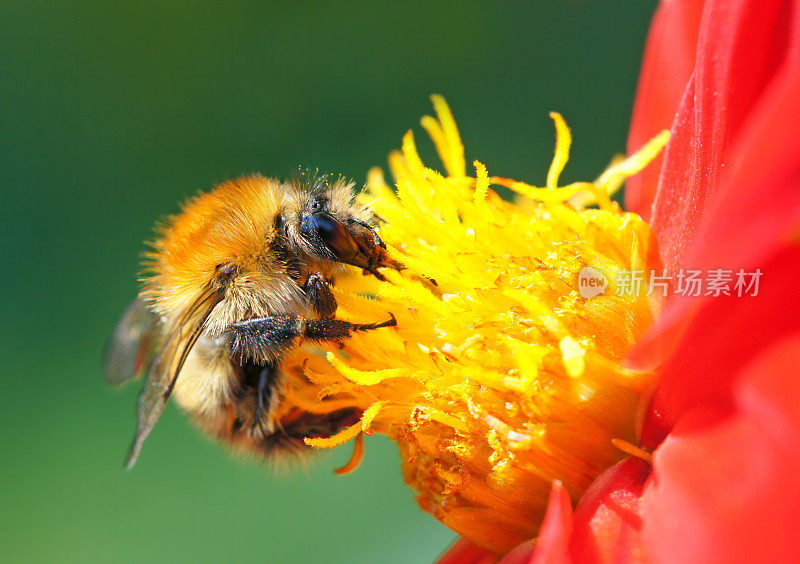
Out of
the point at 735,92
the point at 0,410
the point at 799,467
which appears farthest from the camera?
the point at 0,410

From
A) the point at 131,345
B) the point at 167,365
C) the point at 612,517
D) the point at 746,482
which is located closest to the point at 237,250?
the point at 167,365

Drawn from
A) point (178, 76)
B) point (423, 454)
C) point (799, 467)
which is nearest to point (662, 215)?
point (423, 454)

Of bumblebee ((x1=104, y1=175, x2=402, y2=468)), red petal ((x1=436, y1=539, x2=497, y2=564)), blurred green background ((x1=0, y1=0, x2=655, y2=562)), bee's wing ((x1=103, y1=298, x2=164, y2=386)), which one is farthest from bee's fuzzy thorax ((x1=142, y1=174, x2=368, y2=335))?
blurred green background ((x1=0, y1=0, x2=655, y2=562))

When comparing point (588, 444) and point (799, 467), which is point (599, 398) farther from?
point (799, 467)

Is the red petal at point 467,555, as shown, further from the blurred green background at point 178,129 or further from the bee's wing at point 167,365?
the blurred green background at point 178,129

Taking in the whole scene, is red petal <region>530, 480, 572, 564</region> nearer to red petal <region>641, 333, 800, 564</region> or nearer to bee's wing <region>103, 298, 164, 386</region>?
red petal <region>641, 333, 800, 564</region>

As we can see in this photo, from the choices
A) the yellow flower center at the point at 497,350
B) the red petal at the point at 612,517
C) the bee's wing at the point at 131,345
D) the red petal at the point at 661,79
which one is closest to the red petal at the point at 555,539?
the red petal at the point at 612,517
